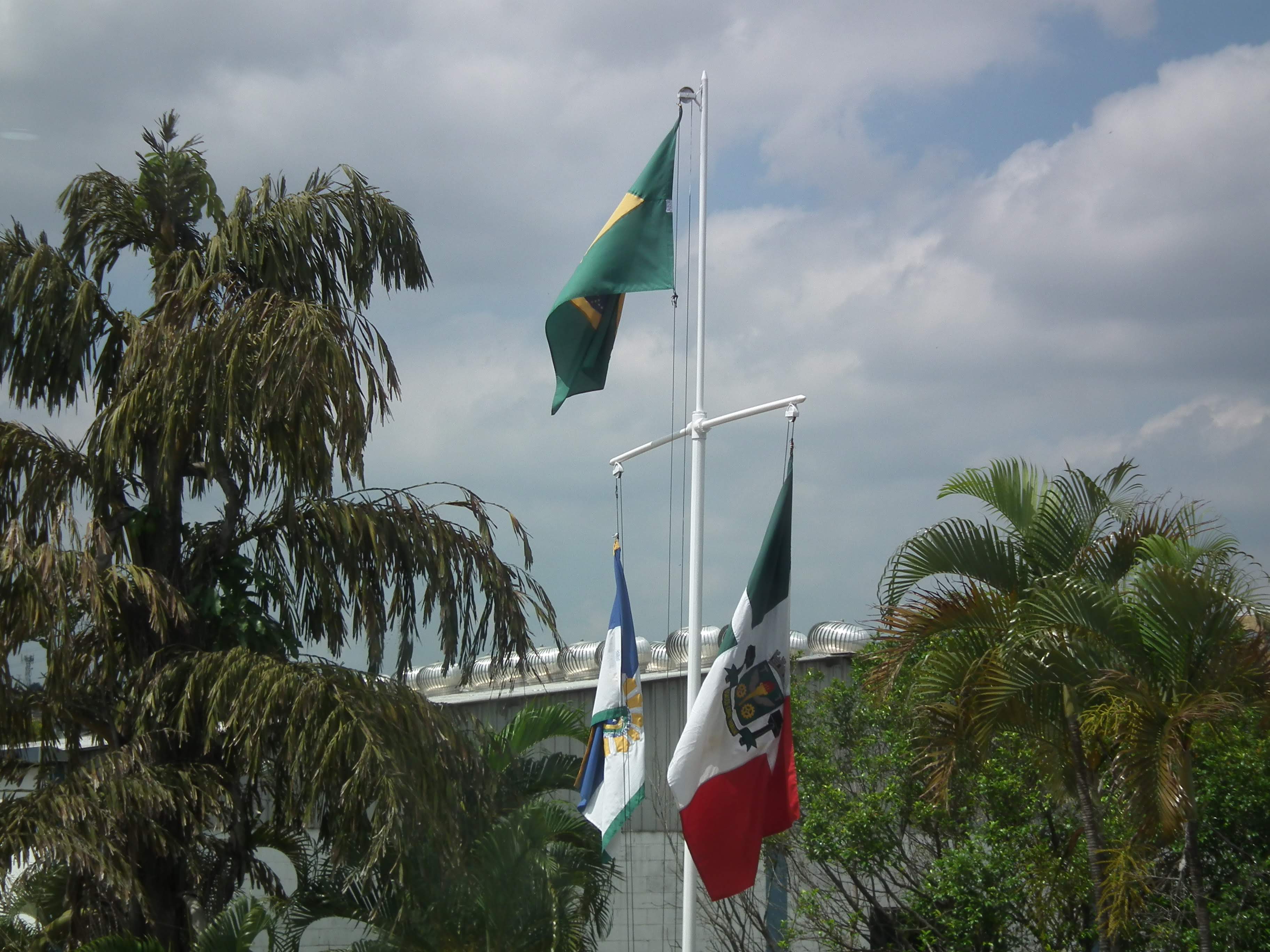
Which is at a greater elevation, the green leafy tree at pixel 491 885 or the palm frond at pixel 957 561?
the palm frond at pixel 957 561

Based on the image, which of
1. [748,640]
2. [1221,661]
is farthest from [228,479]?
[1221,661]

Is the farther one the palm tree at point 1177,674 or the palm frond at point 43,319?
the palm frond at point 43,319

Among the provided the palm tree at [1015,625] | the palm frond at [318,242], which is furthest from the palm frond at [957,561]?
the palm frond at [318,242]

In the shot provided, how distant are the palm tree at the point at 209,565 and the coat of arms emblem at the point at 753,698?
262cm

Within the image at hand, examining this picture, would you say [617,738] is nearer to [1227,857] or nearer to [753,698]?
[753,698]

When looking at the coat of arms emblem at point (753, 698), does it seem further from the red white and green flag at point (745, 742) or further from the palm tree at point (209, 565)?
the palm tree at point (209, 565)

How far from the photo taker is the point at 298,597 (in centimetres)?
1057

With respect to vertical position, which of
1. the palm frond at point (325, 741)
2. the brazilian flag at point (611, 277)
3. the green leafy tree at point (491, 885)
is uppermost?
the brazilian flag at point (611, 277)

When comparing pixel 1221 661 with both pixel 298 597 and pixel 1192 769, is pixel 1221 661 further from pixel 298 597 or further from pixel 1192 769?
pixel 298 597

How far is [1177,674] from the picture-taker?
8000mm

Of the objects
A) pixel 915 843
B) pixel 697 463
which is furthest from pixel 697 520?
pixel 915 843

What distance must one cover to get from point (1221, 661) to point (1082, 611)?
87 cm

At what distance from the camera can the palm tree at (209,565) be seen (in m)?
8.80

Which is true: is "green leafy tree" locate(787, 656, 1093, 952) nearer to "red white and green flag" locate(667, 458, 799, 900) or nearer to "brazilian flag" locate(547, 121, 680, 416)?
"red white and green flag" locate(667, 458, 799, 900)
